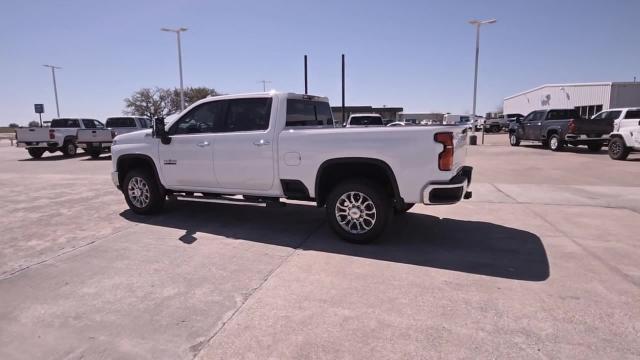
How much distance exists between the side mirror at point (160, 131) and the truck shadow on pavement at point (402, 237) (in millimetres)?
1312

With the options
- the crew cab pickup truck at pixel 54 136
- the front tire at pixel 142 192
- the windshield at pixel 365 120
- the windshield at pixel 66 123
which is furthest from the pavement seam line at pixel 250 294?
the windshield at pixel 66 123

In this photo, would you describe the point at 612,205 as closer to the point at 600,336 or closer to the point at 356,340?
the point at 600,336

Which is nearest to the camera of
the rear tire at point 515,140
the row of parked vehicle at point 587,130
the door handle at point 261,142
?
the door handle at point 261,142

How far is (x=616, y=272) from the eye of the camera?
406 cm

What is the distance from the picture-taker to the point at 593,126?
1728 centimetres

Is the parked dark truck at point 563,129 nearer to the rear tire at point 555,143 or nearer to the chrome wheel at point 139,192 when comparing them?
the rear tire at point 555,143

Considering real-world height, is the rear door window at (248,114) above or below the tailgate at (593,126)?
above

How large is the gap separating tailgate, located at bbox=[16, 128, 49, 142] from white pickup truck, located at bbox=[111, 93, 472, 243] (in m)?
15.7

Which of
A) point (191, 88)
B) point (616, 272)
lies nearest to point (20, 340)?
point (616, 272)

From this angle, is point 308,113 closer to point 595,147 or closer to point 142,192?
point 142,192

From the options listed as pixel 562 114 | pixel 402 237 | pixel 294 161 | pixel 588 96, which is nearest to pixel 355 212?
pixel 402 237

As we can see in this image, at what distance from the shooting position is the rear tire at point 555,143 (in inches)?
739

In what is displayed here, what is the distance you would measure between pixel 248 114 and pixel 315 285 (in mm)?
2931

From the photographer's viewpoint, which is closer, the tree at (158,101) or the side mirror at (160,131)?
the side mirror at (160,131)
